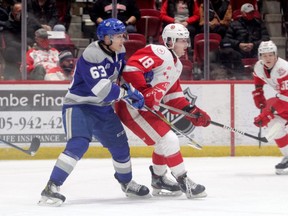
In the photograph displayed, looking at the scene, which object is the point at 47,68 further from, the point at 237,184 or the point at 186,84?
the point at 237,184

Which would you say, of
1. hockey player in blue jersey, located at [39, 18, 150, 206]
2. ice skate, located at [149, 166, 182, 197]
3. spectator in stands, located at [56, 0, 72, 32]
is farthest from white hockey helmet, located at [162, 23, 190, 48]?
spectator in stands, located at [56, 0, 72, 32]

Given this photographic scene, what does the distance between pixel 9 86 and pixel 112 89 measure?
3.50m

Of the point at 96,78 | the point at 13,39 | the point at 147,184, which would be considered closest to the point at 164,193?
the point at 147,184

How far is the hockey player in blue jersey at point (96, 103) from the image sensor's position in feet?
18.5

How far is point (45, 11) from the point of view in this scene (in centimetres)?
931

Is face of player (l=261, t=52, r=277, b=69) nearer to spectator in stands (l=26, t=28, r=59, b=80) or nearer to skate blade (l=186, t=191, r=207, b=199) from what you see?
skate blade (l=186, t=191, r=207, b=199)

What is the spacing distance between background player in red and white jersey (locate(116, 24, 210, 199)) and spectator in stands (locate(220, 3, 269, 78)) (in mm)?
3333

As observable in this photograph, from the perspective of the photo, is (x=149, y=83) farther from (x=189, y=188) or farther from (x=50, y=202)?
(x=50, y=202)

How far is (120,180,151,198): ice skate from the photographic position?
19.8ft

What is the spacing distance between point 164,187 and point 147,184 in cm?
74

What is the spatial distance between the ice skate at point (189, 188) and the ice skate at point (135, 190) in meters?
0.26

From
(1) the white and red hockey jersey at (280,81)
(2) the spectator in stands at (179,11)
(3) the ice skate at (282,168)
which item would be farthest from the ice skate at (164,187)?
(2) the spectator in stands at (179,11)

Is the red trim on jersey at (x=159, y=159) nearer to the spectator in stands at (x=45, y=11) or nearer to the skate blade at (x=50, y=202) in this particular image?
the skate blade at (x=50, y=202)

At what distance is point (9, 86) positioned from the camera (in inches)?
353
